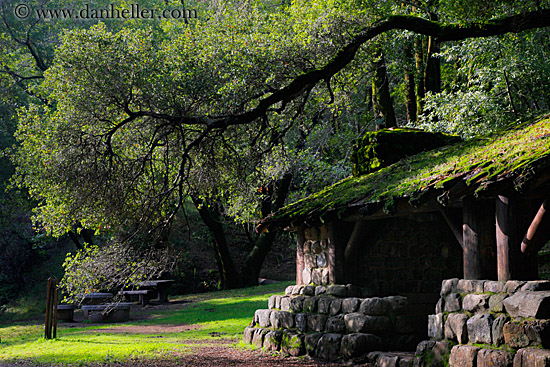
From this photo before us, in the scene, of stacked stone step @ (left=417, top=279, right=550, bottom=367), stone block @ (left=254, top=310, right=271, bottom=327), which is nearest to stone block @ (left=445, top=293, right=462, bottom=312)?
stacked stone step @ (left=417, top=279, right=550, bottom=367)

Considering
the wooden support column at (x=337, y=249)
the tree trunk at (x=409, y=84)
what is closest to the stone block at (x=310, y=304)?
the wooden support column at (x=337, y=249)

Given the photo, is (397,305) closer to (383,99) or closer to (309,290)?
(309,290)

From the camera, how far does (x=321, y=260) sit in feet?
30.5

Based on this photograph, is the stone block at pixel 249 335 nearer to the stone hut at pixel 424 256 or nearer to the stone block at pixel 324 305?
the stone hut at pixel 424 256

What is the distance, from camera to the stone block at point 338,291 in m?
8.63

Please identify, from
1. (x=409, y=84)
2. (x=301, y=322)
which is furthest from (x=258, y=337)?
(x=409, y=84)

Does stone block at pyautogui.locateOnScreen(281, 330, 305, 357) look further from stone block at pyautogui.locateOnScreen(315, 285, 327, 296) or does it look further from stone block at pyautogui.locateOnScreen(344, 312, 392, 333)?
stone block at pyautogui.locateOnScreen(344, 312, 392, 333)

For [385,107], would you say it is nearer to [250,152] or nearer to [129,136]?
[250,152]

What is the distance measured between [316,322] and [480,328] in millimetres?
3234

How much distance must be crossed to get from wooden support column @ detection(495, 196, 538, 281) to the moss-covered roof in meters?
0.43

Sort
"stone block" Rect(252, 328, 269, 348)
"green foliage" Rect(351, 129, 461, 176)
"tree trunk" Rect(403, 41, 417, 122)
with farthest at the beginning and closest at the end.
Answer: "tree trunk" Rect(403, 41, 417, 122), "green foliage" Rect(351, 129, 461, 176), "stone block" Rect(252, 328, 269, 348)

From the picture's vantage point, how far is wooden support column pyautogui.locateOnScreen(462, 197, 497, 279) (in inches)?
254

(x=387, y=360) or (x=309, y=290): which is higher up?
(x=309, y=290)

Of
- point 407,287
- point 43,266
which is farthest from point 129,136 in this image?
point 43,266
